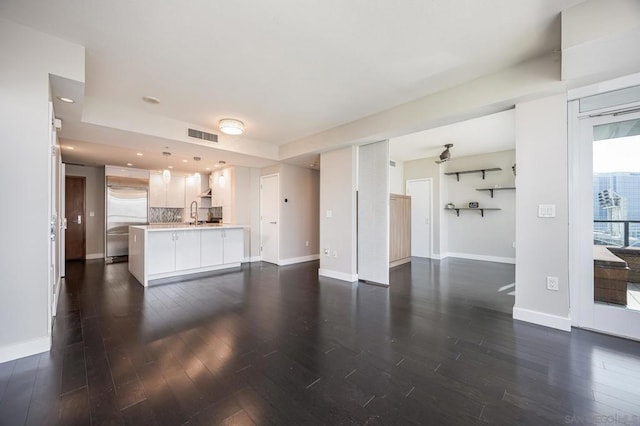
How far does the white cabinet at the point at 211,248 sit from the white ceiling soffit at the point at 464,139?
4.11 metres

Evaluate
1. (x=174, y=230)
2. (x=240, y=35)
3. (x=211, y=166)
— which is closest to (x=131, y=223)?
(x=211, y=166)

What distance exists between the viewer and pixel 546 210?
8.68 feet

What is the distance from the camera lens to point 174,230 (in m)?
4.49

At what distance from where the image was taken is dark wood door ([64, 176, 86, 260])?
21.0ft

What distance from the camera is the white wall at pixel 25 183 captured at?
2020mm

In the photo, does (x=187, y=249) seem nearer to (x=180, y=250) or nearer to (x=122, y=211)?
(x=180, y=250)

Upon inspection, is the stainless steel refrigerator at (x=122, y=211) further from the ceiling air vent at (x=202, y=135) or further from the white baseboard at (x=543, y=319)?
the white baseboard at (x=543, y=319)

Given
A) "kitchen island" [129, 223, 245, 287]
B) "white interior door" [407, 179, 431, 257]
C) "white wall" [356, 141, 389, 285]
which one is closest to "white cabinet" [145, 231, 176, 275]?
"kitchen island" [129, 223, 245, 287]

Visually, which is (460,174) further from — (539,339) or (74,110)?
(74,110)

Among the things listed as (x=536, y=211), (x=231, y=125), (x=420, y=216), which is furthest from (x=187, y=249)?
(x=420, y=216)

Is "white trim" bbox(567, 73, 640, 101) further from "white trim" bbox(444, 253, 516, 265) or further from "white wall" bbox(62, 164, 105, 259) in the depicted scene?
"white wall" bbox(62, 164, 105, 259)

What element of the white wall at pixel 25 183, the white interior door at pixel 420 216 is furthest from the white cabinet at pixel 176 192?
the white interior door at pixel 420 216

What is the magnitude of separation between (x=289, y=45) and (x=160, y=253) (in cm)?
390

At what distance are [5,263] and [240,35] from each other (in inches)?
105
